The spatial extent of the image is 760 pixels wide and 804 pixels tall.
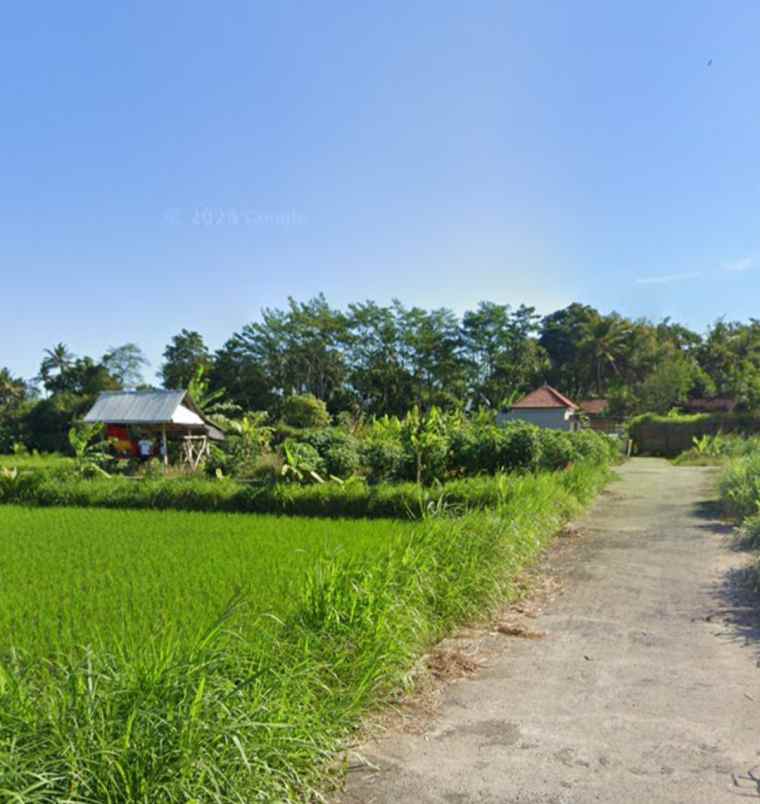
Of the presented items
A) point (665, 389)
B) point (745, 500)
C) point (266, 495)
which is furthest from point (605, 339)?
point (266, 495)

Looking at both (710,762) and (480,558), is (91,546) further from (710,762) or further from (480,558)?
(710,762)

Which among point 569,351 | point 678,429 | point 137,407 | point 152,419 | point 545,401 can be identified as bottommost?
point 678,429

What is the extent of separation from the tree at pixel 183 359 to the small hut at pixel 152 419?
2263 cm

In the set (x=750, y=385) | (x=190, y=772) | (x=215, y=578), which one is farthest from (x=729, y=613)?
(x=750, y=385)

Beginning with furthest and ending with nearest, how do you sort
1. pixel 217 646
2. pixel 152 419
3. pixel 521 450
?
1. pixel 152 419
2. pixel 521 450
3. pixel 217 646

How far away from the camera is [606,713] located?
3615mm

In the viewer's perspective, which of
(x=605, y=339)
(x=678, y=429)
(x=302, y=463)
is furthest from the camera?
(x=605, y=339)

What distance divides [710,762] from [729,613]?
112 inches

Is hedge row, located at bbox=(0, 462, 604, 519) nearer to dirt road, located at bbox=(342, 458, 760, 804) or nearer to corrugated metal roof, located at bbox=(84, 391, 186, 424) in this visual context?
dirt road, located at bbox=(342, 458, 760, 804)

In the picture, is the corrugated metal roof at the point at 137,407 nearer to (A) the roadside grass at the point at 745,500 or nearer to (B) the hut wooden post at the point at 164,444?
(B) the hut wooden post at the point at 164,444

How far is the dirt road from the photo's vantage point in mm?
2877

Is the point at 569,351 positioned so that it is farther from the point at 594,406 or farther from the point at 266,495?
the point at 266,495

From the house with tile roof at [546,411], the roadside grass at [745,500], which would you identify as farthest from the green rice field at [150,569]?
the house with tile roof at [546,411]

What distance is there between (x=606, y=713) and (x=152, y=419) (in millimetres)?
21907
